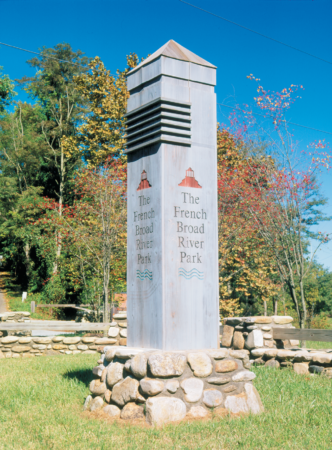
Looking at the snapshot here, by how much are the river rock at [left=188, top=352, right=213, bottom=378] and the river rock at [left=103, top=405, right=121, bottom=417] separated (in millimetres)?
857

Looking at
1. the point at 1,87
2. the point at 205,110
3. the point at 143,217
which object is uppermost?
the point at 1,87

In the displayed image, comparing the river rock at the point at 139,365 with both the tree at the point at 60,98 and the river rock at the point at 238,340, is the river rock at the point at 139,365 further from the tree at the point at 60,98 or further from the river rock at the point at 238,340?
the tree at the point at 60,98

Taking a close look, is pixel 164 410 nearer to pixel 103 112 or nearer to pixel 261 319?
pixel 261 319

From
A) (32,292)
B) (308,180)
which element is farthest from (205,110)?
(32,292)

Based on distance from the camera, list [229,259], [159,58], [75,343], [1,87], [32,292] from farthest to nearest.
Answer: [32,292], [1,87], [229,259], [75,343], [159,58]

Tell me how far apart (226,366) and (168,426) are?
91 centimetres

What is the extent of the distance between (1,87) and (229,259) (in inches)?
513

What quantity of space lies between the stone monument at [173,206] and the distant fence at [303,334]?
296 centimetres

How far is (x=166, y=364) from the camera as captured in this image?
4.35m

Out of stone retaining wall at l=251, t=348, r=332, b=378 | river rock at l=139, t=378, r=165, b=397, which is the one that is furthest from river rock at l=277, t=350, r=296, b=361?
river rock at l=139, t=378, r=165, b=397

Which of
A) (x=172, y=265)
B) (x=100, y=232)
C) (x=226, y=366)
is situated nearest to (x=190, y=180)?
(x=172, y=265)

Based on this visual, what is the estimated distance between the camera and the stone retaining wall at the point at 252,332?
25.5 ft

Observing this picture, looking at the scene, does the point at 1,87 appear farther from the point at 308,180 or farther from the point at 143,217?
the point at 143,217

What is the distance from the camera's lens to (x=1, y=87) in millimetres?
20375
